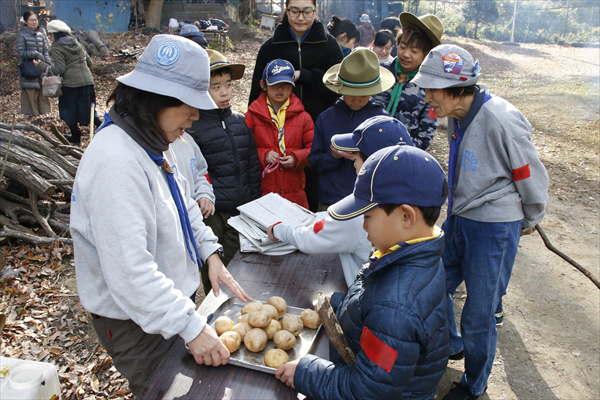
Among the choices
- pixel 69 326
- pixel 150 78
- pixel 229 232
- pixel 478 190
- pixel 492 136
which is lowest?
pixel 69 326

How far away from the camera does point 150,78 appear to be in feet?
5.05

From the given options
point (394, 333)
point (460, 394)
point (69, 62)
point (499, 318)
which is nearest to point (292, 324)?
point (394, 333)

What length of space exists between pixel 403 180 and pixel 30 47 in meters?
9.08

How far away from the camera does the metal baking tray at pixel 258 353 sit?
1.64 meters

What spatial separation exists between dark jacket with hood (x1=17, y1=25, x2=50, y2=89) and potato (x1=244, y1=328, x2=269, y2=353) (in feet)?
28.3

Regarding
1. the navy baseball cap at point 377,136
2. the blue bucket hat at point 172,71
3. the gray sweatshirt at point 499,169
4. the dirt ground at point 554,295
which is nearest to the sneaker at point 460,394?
the dirt ground at point 554,295

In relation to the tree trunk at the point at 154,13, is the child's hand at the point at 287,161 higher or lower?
lower

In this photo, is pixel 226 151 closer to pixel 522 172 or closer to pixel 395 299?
pixel 522 172

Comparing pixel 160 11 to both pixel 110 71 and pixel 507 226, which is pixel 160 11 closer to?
pixel 110 71

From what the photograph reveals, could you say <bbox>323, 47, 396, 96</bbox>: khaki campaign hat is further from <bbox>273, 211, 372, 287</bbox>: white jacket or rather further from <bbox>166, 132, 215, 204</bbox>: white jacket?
<bbox>273, 211, 372, 287</bbox>: white jacket

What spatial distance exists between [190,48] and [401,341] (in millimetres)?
1260

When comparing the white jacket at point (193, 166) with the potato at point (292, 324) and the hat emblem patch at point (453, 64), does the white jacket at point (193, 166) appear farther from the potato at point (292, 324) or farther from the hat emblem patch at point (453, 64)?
the hat emblem patch at point (453, 64)

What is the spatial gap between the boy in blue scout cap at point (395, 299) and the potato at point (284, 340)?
0.17 m

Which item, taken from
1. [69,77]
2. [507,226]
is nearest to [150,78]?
[507,226]
